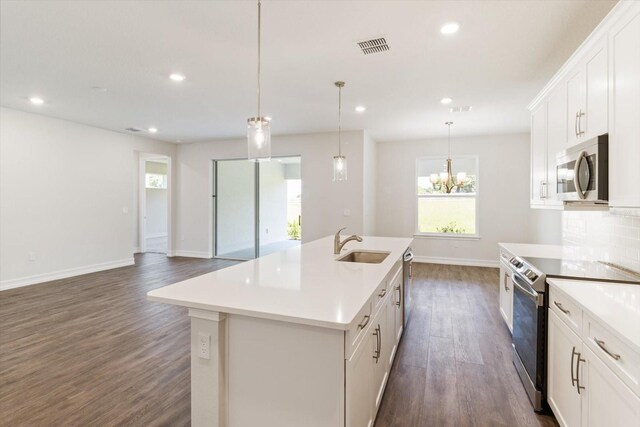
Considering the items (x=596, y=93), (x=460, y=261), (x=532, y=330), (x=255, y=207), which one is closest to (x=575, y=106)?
(x=596, y=93)

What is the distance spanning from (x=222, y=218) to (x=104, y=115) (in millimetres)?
3194

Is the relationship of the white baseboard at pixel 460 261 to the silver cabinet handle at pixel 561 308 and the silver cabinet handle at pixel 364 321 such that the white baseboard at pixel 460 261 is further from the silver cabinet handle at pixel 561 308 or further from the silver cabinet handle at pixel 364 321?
the silver cabinet handle at pixel 364 321

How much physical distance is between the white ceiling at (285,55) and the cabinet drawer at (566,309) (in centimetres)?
203

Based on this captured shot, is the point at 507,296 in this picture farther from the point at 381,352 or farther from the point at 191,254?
the point at 191,254

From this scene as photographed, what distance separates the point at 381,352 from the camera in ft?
7.10

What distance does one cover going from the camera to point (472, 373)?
2650 millimetres

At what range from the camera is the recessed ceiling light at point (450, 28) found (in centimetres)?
259

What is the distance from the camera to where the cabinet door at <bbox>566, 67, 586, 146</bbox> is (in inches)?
92.9

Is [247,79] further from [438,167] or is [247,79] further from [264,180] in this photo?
[438,167]

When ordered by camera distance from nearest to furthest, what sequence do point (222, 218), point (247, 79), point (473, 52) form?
point (473, 52), point (247, 79), point (222, 218)

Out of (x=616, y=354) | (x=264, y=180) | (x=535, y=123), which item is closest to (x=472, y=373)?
(x=616, y=354)

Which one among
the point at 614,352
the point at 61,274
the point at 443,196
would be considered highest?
the point at 443,196

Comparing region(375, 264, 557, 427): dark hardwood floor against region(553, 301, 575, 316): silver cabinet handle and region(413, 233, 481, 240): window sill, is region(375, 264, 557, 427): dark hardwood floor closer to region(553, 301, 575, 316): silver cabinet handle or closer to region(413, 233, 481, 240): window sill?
region(553, 301, 575, 316): silver cabinet handle

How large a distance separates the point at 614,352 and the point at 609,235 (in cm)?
189
